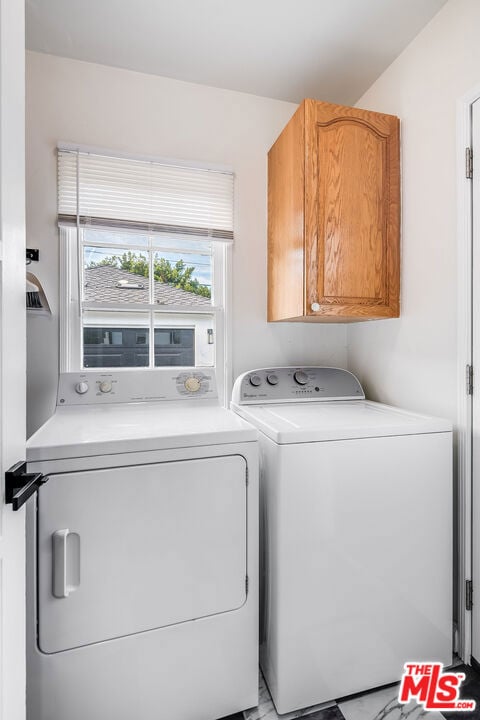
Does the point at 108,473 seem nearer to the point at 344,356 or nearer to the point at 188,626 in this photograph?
the point at 188,626

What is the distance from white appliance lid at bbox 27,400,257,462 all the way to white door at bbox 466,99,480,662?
90 centimetres

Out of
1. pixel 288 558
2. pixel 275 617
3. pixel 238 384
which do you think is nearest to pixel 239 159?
pixel 238 384

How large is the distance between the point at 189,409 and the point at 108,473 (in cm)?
65

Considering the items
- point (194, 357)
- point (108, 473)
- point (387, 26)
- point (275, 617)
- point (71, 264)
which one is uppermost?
point (387, 26)

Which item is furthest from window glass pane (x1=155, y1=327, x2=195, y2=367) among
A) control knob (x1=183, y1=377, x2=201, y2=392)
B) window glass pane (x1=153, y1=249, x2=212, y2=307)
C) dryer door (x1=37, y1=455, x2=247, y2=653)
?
dryer door (x1=37, y1=455, x2=247, y2=653)

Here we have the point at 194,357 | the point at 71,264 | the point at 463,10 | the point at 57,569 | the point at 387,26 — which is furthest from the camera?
the point at 194,357

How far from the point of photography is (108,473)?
1148 mm

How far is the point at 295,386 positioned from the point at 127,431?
1008mm

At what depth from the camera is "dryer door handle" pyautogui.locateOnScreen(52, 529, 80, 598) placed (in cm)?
110

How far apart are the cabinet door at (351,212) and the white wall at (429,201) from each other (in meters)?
0.08

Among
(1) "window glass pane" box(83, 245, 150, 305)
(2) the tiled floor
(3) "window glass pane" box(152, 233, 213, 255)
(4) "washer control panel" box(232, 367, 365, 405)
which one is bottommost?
(2) the tiled floor

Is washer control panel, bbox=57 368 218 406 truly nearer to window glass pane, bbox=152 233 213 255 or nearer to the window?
the window

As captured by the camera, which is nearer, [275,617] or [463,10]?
[275,617]
